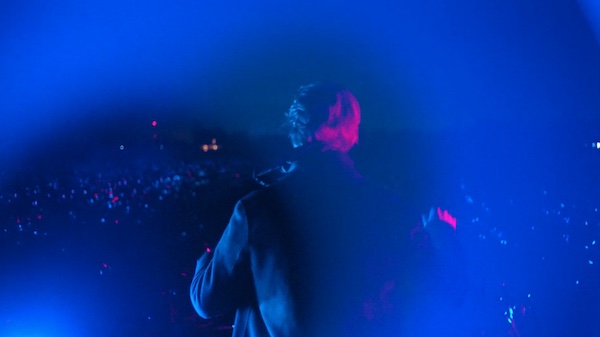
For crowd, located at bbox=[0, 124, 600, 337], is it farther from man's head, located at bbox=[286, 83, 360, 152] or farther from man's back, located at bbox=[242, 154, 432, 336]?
man's head, located at bbox=[286, 83, 360, 152]

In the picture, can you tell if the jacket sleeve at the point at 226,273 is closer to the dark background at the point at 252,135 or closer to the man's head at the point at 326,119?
the dark background at the point at 252,135

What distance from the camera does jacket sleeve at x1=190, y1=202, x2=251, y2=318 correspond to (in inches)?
73.4

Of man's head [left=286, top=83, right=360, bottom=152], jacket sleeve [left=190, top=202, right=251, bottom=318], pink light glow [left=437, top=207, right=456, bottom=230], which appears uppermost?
man's head [left=286, top=83, right=360, bottom=152]

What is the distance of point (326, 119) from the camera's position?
1917 mm

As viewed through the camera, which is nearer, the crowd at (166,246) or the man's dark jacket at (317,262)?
the man's dark jacket at (317,262)

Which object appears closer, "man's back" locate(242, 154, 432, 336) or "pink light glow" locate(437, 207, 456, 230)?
"man's back" locate(242, 154, 432, 336)

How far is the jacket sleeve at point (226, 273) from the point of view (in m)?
1.87

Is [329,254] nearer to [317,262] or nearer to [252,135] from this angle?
[317,262]

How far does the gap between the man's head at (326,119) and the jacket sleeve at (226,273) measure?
0.37 meters

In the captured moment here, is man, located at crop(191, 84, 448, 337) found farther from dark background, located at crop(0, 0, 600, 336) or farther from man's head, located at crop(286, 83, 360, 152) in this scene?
dark background, located at crop(0, 0, 600, 336)

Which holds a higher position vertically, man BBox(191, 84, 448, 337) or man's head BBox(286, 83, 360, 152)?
man's head BBox(286, 83, 360, 152)

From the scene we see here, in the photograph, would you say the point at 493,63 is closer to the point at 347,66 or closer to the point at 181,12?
the point at 347,66

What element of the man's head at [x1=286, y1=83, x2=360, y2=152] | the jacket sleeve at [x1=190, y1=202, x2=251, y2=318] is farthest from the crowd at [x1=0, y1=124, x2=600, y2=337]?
the man's head at [x1=286, y1=83, x2=360, y2=152]

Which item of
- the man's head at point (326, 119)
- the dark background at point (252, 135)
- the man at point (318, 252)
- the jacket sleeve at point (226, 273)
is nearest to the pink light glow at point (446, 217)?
the dark background at point (252, 135)
